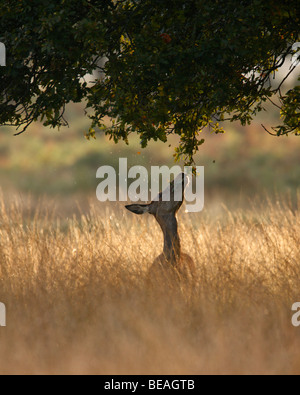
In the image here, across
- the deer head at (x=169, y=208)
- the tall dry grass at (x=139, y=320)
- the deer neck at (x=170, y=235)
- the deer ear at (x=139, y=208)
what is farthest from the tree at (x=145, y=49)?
the tall dry grass at (x=139, y=320)

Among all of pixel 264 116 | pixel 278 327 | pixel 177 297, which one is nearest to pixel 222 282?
pixel 177 297

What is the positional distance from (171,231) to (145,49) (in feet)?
8.97

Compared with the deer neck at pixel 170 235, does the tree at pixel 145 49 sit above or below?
above

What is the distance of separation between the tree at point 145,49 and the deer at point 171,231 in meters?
1.01

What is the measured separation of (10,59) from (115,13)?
1478 mm

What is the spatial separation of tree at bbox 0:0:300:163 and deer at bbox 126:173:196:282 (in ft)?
3.31

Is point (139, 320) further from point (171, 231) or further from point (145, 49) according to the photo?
point (145, 49)

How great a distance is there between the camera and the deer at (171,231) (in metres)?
7.95

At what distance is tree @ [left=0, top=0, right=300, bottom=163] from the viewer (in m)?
6.73

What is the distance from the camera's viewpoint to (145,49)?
22.9 ft
